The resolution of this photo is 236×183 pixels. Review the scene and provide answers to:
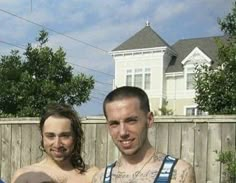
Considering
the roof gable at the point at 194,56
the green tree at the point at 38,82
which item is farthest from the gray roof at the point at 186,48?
the green tree at the point at 38,82

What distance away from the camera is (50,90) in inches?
470

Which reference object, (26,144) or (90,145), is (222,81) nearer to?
(90,145)

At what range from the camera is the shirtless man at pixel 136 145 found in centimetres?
208

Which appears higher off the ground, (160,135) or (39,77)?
(39,77)

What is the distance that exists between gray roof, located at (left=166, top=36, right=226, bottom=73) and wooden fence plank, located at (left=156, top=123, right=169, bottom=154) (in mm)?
27517

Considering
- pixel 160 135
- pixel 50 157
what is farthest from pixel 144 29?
pixel 50 157

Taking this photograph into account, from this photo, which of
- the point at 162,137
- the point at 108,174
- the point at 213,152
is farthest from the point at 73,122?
the point at 162,137

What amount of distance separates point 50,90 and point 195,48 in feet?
74.0

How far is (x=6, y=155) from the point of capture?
248 inches

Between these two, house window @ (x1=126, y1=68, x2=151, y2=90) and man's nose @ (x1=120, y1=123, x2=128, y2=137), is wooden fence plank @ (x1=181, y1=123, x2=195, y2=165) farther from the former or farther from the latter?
house window @ (x1=126, y1=68, x2=151, y2=90)

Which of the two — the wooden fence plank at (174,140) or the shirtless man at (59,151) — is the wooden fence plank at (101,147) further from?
the shirtless man at (59,151)

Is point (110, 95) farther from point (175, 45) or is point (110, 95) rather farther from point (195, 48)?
point (175, 45)

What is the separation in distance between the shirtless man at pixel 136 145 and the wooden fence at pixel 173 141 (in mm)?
2932

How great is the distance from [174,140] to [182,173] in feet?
10.7
